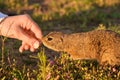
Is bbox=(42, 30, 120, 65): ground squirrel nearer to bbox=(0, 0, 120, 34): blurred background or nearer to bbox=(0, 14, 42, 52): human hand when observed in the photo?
bbox=(0, 14, 42, 52): human hand

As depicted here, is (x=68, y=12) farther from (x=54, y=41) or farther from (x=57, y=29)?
(x=54, y=41)

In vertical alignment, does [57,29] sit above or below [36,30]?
below

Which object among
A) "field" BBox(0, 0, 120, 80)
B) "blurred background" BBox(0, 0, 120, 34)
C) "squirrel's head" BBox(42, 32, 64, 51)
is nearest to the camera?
"field" BBox(0, 0, 120, 80)

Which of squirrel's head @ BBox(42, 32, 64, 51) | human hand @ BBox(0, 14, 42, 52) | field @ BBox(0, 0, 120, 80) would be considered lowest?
field @ BBox(0, 0, 120, 80)

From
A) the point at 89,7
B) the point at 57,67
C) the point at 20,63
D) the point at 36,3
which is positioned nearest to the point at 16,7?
the point at 36,3

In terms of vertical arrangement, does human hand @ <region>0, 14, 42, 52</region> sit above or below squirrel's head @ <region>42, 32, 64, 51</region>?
above

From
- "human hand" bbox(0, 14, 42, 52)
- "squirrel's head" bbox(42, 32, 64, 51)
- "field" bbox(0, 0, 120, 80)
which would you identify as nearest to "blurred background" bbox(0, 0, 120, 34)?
"field" bbox(0, 0, 120, 80)

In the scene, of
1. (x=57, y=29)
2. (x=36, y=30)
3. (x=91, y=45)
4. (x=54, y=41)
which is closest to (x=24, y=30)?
(x=36, y=30)

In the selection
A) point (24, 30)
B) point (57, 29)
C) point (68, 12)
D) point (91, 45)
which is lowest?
point (57, 29)

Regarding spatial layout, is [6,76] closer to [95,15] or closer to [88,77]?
[88,77]
